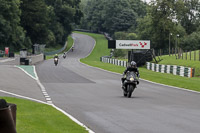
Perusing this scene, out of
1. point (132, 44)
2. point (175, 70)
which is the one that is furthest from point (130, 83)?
point (132, 44)

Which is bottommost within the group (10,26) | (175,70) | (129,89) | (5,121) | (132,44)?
(175,70)

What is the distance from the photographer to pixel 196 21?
136 m

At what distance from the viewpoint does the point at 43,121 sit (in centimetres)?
1086

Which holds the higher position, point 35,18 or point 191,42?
point 35,18

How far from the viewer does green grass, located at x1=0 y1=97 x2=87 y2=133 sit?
9.39 metres

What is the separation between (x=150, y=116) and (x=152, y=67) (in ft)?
130

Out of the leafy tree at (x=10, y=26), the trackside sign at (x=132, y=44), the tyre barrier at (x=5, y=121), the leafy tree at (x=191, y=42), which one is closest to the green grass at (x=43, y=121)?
the tyre barrier at (x=5, y=121)

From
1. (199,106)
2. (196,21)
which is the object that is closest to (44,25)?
(196,21)

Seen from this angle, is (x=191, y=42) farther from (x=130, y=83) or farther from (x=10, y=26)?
(x=130, y=83)

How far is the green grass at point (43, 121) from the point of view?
9.39m

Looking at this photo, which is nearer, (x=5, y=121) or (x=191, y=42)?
(x=5, y=121)

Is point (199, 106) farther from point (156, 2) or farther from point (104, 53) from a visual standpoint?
point (104, 53)

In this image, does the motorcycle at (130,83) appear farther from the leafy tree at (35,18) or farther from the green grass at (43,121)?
the leafy tree at (35,18)

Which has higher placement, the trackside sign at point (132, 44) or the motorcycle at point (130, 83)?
the trackside sign at point (132, 44)
